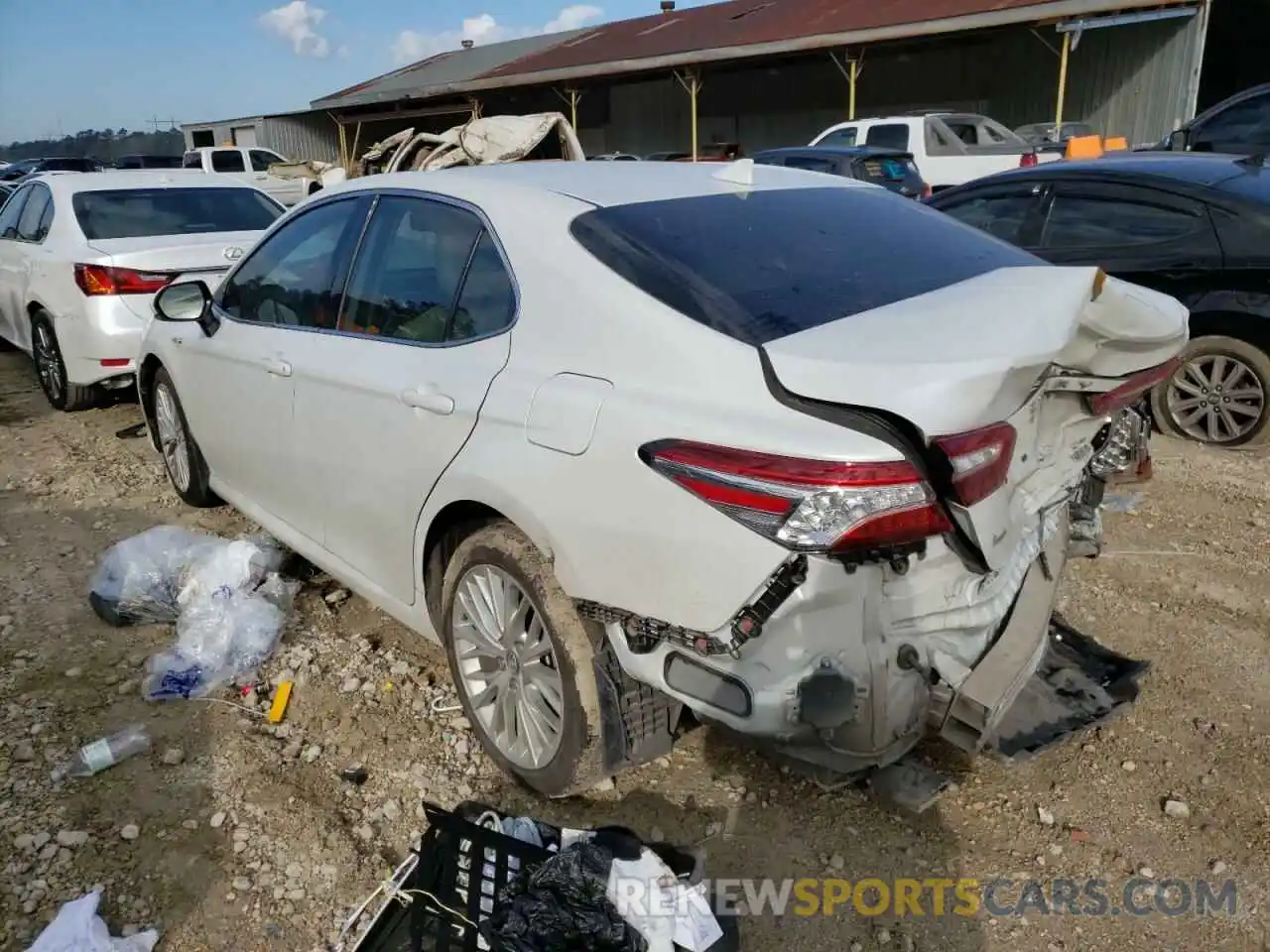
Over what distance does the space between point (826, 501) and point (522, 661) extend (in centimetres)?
116

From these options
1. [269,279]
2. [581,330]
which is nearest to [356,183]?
[269,279]

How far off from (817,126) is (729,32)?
3.33m

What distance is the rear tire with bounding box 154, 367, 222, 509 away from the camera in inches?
185

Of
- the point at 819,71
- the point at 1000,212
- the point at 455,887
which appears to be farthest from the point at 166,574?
the point at 819,71

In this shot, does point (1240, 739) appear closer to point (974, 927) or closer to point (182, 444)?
point (974, 927)

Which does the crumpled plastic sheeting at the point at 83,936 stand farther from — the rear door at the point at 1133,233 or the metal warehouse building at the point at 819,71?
the metal warehouse building at the point at 819,71

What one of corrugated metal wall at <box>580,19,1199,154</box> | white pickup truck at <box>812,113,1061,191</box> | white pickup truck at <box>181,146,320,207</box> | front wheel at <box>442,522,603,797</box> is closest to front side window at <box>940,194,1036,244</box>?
front wheel at <box>442,522,603,797</box>

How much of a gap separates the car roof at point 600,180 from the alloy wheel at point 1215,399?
3.17 m

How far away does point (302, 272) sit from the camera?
3.69m

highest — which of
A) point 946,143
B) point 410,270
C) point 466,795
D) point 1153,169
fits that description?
point 946,143

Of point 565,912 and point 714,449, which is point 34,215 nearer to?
point 714,449

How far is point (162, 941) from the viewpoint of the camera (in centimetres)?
241

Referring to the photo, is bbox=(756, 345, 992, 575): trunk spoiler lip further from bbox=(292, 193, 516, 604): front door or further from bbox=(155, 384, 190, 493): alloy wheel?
bbox=(155, 384, 190, 493): alloy wheel

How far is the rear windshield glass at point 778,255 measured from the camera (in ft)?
7.72
